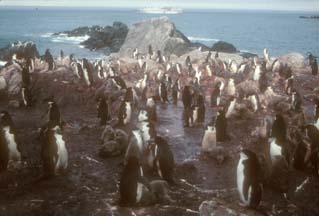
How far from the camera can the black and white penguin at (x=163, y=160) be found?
31.8ft

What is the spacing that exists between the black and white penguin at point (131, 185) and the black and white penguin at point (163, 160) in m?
1.30

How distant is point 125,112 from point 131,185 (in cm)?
699

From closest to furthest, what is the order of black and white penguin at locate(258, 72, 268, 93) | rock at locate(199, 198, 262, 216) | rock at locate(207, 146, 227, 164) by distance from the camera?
rock at locate(199, 198, 262, 216) → rock at locate(207, 146, 227, 164) → black and white penguin at locate(258, 72, 268, 93)

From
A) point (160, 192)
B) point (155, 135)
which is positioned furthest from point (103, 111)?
point (160, 192)

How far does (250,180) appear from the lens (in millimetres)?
8094

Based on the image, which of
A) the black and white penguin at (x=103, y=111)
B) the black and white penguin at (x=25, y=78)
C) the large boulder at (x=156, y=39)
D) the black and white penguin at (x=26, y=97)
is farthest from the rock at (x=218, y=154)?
the large boulder at (x=156, y=39)

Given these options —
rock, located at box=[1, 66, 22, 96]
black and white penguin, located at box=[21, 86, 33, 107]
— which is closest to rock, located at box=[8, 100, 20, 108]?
black and white penguin, located at box=[21, 86, 33, 107]

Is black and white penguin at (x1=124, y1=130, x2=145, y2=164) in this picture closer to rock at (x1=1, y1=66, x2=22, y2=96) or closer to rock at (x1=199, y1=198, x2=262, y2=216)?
rock at (x1=199, y1=198, x2=262, y2=216)

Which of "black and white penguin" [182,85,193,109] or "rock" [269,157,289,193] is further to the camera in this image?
"black and white penguin" [182,85,193,109]

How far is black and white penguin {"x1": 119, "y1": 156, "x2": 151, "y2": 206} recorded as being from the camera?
8.24 m

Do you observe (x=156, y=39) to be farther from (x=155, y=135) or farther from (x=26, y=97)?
(x=155, y=135)

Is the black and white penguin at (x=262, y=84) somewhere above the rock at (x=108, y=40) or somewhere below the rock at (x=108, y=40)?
above

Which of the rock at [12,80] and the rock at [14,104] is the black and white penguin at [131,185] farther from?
the rock at [12,80]

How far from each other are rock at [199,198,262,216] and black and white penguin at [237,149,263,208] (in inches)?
19.8
